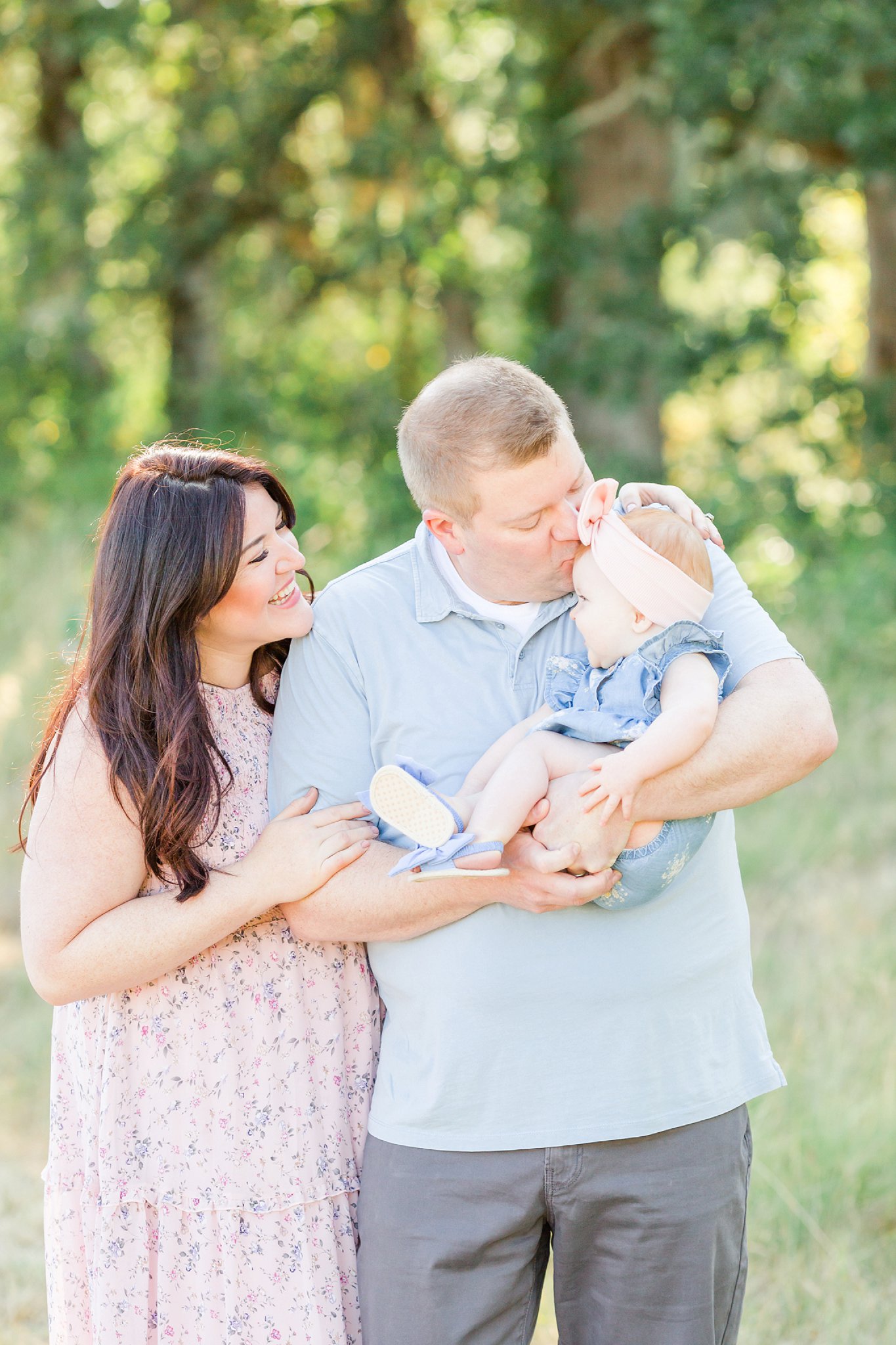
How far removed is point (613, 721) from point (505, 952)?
1.30 ft

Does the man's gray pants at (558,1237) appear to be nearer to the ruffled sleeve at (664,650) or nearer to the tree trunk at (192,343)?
the ruffled sleeve at (664,650)

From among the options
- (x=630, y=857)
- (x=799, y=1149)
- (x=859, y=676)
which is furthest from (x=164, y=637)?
(x=859, y=676)

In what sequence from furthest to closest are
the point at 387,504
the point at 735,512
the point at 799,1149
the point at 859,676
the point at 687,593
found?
the point at 387,504 → the point at 735,512 → the point at 859,676 → the point at 799,1149 → the point at 687,593

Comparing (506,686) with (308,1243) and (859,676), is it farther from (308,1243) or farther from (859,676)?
(859,676)

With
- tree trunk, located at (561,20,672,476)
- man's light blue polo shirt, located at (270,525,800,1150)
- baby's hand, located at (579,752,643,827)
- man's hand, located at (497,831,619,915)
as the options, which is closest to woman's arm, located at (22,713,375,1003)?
man's light blue polo shirt, located at (270,525,800,1150)

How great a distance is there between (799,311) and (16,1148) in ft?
22.6

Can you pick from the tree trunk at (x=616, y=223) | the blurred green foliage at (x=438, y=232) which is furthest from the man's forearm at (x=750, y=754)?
the tree trunk at (x=616, y=223)

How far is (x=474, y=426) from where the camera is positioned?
82.3 inches

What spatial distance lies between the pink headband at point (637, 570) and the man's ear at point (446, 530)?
0.23 m

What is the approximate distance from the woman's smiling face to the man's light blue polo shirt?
0.19 ft

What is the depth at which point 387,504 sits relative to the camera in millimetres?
9188

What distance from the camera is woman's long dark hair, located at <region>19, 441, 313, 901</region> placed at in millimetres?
1979

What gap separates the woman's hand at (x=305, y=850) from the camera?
193 cm

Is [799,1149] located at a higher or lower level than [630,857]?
lower
